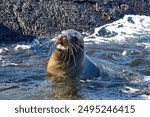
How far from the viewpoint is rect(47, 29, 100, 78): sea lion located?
362 inches

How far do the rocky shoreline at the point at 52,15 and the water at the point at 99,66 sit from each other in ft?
1.12

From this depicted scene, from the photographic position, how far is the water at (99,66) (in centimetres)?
850

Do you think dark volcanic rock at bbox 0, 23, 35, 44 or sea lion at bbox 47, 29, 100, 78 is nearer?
sea lion at bbox 47, 29, 100, 78

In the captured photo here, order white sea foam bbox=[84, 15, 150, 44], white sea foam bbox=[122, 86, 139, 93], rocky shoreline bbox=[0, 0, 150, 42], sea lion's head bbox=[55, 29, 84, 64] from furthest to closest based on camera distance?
1. rocky shoreline bbox=[0, 0, 150, 42]
2. white sea foam bbox=[84, 15, 150, 44]
3. sea lion's head bbox=[55, 29, 84, 64]
4. white sea foam bbox=[122, 86, 139, 93]

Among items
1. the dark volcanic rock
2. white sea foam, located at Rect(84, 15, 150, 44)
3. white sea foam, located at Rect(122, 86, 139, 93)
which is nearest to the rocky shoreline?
the dark volcanic rock

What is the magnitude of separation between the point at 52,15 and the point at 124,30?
183 centimetres

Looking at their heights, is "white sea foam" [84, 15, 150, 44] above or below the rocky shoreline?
below

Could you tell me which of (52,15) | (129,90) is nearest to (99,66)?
(129,90)

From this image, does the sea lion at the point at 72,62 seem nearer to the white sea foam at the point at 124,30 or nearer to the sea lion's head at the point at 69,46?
the sea lion's head at the point at 69,46

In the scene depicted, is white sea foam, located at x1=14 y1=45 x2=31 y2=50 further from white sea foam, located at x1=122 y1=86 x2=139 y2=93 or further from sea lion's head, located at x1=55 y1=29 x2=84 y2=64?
white sea foam, located at x1=122 y1=86 x2=139 y2=93

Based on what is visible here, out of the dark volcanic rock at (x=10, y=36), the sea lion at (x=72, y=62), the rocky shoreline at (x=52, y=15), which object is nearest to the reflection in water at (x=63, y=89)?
the sea lion at (x=72, y=62)

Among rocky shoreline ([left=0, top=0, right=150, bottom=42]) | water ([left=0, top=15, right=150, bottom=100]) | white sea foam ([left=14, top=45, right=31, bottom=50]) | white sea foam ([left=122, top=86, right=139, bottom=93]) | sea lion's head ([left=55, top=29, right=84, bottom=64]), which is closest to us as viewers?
water ([left=0, top=15, right=150, bottom=100])

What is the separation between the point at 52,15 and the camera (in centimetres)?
1324

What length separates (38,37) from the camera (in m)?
12.6
